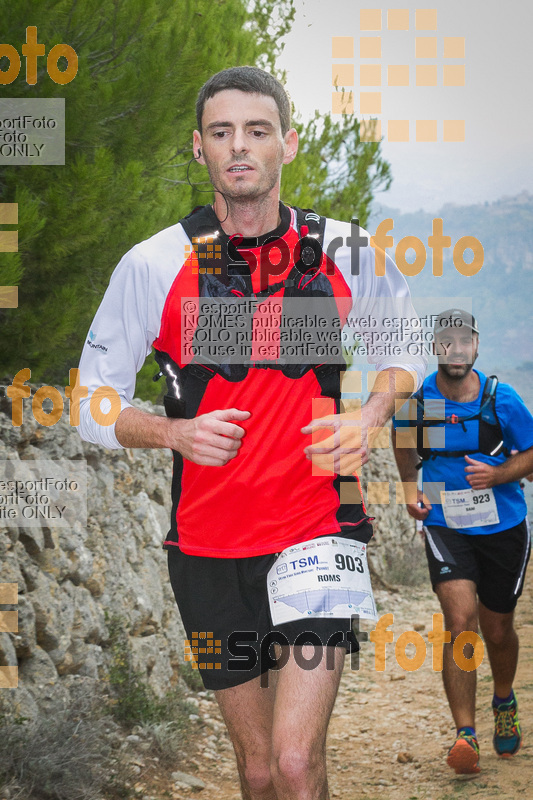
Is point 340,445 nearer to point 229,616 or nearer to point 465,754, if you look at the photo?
point 229,616

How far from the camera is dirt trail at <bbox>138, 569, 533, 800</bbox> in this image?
519 cm

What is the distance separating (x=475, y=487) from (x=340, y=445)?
2.80m

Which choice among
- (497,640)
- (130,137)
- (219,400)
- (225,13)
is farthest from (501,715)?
(225,13)

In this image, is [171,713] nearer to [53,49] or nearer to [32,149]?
[32,149]

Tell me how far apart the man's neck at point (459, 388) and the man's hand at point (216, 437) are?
3142mm

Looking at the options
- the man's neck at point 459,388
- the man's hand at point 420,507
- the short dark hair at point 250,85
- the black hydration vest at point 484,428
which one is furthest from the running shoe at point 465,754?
the short dark hair at point 250,85

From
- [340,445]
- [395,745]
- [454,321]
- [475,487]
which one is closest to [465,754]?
[395,745]

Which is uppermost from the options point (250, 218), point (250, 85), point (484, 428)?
point (250, 85)

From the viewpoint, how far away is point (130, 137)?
5891mm

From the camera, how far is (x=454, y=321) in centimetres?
568

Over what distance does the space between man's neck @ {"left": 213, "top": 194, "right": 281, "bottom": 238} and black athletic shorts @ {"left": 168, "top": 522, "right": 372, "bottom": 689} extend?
116 cm

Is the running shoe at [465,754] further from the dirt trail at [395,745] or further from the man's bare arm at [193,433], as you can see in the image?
the man's bare arm at [193,433]

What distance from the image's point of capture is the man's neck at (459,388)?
551 centimetres

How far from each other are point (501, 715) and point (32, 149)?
15.2 feet
